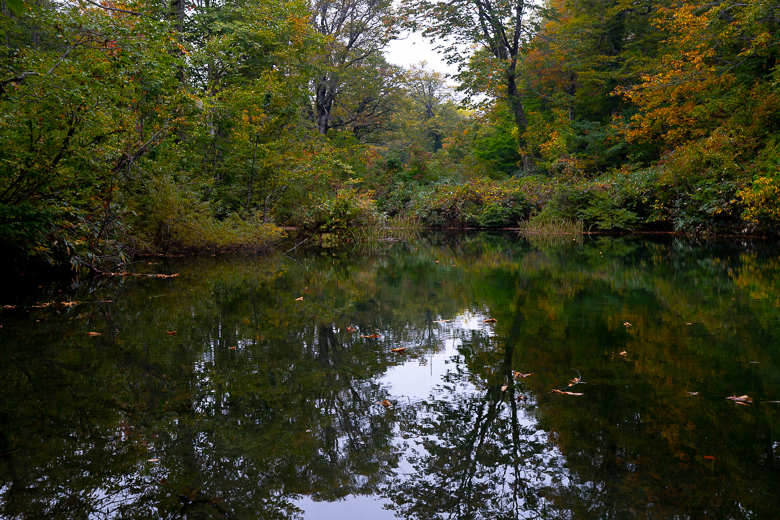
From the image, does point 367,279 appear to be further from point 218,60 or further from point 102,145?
point 218,60

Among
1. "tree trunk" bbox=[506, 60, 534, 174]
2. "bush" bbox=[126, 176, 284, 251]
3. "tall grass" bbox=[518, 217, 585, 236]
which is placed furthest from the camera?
"tree trunk" bbox=[506, 60, 534, 174]

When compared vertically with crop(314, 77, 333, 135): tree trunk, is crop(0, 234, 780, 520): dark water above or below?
below

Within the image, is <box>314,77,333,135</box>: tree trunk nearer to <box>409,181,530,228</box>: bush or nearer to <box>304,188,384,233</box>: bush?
<box>409,181,530,228</box>: bush

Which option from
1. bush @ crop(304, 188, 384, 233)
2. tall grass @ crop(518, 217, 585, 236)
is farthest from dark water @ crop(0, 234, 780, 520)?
tall grass @ crop(518, 217, 585, 236)

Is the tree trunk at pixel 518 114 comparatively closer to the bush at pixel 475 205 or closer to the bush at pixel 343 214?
the bush at pixel 475 205

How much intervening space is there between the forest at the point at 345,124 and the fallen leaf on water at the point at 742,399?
6.81 meters

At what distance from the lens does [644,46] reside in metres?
24.2

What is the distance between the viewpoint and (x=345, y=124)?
28750 millimetres

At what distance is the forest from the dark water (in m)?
2.53

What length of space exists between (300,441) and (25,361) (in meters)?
2.38

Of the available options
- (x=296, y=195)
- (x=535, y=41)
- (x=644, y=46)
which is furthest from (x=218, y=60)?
(x=644, y=46)

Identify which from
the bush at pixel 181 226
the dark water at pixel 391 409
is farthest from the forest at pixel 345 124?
the dark water at pixel 391 409

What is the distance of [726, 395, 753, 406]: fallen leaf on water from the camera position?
2.59m

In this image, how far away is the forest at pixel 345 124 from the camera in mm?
6562
